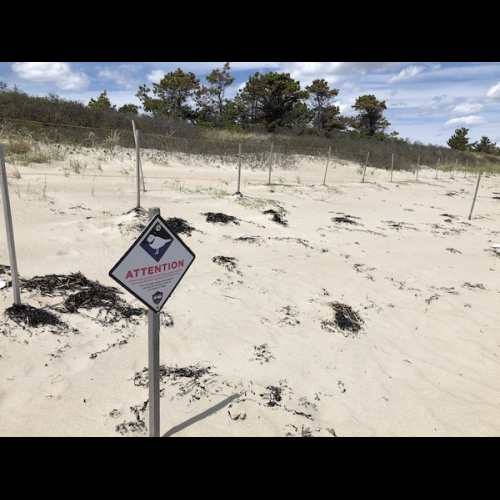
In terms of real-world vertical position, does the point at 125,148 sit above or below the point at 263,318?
above

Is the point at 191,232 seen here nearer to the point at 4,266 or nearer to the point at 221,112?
the point at 4,266

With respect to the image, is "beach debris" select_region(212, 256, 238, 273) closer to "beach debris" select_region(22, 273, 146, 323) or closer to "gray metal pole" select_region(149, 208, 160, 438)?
"beach debris" select_region(22, 273, 146, 323)

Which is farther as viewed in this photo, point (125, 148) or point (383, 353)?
point (125, 148)

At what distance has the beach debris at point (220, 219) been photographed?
27.6ft

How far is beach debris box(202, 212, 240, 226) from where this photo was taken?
8406 millimetres

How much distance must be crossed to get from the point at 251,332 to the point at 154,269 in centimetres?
232

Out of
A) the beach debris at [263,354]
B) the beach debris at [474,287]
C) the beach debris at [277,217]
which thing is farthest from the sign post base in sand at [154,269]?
the beach debris at [277,217]

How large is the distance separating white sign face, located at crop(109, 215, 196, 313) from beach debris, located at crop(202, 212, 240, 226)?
19.9ft

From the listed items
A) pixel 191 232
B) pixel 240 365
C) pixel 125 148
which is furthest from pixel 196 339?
pixel 125 148

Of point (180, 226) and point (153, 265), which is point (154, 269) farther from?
point (180, 226)

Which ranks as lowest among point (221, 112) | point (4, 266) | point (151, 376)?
point (4, 266)

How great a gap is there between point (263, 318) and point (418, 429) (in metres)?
2.11

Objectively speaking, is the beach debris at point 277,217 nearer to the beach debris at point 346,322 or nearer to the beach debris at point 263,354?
the beach debris at point 346,322

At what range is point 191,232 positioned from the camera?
24.5ft
